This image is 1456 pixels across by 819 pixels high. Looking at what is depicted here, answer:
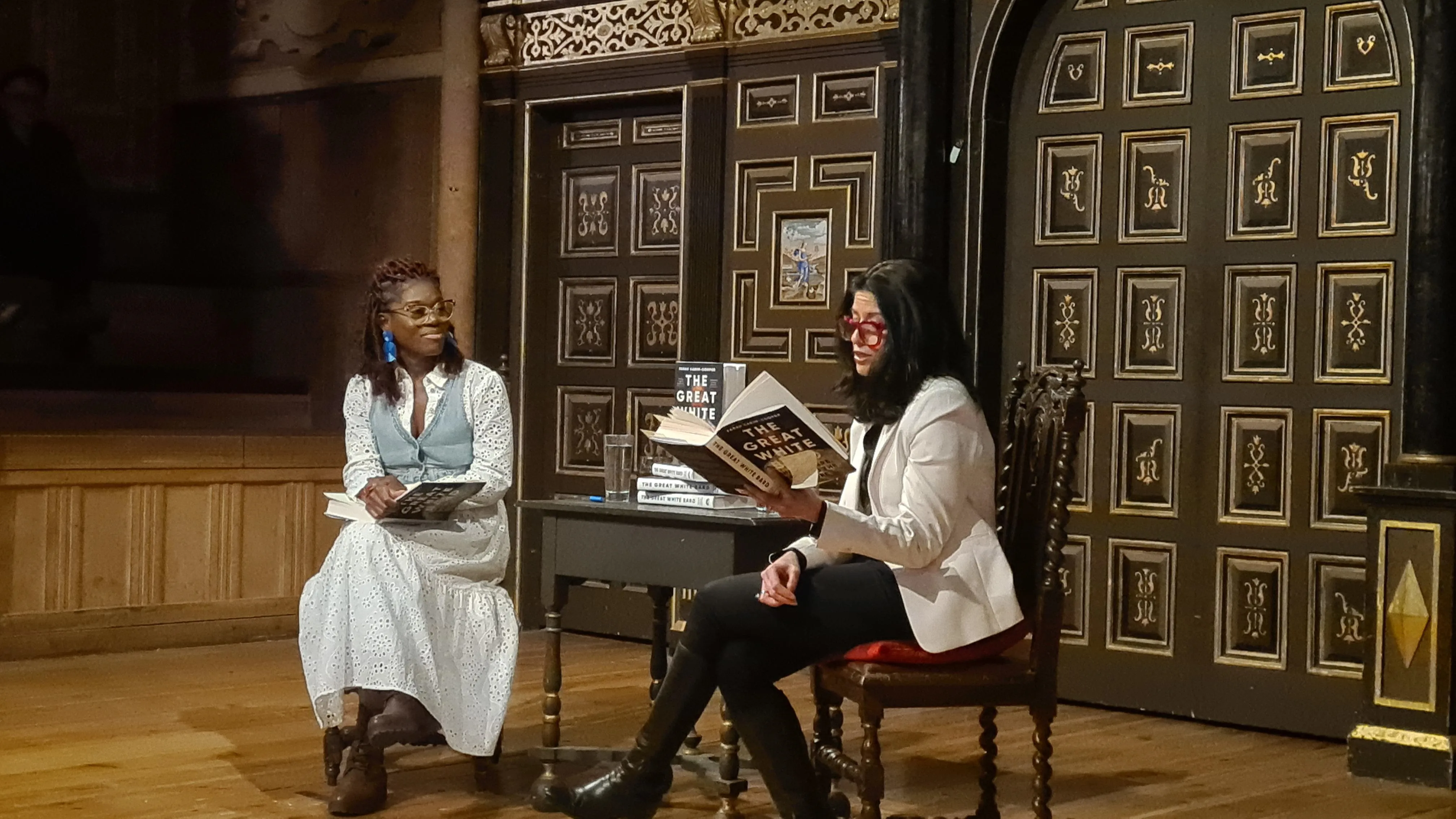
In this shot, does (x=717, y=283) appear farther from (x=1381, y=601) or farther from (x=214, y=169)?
(x=1381, y=601)

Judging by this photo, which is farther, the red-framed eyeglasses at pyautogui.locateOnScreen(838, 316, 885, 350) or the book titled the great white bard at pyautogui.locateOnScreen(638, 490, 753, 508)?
the book titled the great white bard at pyautogui.locateOnScreen(638, 490, 753, 508)

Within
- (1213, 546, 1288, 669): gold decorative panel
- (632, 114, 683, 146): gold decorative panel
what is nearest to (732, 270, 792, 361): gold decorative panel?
(632, 114, 683, 146): gold decorative panel

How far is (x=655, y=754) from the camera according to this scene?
3.51 m

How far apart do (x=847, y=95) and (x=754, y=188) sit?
1.64 feet

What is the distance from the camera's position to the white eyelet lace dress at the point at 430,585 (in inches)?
158

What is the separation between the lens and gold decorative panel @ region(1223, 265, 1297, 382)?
17.1 feet

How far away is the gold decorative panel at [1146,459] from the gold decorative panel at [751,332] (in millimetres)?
1312

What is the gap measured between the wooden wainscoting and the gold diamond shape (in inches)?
155

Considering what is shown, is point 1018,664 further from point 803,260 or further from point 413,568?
point 803,260

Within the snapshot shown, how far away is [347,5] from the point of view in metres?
7.35

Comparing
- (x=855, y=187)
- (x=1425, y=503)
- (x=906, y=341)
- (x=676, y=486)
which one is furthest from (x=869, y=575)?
(x=855, y=187)

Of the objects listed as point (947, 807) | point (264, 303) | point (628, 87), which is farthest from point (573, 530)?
point (264, 303)

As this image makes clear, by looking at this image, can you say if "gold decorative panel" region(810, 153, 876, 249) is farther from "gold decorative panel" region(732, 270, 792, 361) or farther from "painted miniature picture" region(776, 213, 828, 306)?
"gold decorative panel" region(732, 270, 792, 361)

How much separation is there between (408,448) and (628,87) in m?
2.86
